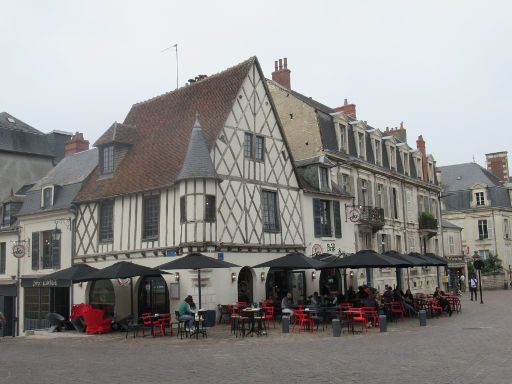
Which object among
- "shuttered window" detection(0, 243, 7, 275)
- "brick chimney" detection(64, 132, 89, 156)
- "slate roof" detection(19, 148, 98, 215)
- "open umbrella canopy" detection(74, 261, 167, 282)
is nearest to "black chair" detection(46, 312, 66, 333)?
"open umbrella canopy" detection(74, 261, 167, 282)

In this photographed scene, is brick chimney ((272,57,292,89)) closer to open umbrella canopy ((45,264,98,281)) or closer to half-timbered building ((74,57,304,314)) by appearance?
half-timbered building ((74,57,304,314))

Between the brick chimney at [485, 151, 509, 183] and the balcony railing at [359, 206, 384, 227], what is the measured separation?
1063 inches

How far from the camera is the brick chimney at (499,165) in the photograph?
166ft

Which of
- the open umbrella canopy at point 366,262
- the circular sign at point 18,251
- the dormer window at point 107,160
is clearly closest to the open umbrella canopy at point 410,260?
the open umbrella canopy at point 366,262

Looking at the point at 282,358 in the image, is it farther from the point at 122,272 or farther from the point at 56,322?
the point at 56,322

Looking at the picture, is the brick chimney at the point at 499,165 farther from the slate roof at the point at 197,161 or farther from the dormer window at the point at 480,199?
the slate roof at the point at 197,161

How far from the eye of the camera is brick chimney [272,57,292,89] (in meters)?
28.8

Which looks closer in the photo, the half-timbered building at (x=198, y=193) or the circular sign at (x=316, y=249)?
the half-timbered building at (x=198, y=193)

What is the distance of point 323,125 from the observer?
26.2 metres

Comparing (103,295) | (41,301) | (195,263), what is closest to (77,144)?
(41,301)

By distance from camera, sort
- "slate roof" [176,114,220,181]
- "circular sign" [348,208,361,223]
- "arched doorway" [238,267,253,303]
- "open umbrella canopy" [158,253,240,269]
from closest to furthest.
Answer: "open umbrella canopy" [158,253,240,269], "slate roof" [176,114,220,181], "arched doorway" [238,267,253,303], "circular sign" [348,208,361,223]

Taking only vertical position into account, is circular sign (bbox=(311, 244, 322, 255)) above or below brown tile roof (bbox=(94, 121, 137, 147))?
below

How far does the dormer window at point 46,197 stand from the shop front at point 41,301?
3011mm

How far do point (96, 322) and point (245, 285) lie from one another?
509cm
